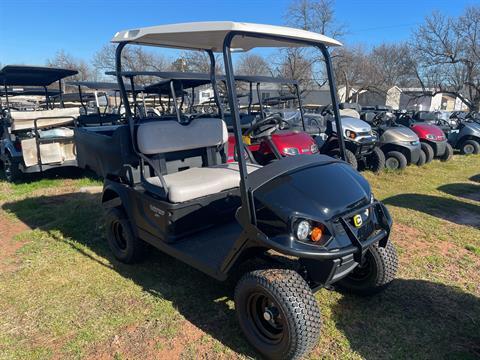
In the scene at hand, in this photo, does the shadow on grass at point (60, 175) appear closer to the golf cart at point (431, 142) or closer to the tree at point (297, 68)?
the golf cart at point (431, 142)

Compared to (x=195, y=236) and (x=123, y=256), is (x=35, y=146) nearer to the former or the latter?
(x=123, y=256)

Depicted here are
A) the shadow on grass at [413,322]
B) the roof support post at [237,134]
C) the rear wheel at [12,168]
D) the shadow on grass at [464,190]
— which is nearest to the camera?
the roof support post at [237,134]

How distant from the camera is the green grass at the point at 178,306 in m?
2.35

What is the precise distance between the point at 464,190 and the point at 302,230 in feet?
17.9

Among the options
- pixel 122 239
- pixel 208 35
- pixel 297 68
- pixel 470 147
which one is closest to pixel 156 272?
pixel 122 239

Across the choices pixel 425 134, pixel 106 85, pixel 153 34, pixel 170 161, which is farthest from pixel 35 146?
pixel 425 134

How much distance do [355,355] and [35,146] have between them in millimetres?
5613

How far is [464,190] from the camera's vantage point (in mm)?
6258

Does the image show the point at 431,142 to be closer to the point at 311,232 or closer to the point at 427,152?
the point at 427,152

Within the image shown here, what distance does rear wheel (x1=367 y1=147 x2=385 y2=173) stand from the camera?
721 cm

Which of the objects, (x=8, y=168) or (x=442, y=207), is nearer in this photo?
(x=442, y=207)

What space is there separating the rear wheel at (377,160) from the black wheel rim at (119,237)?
5301mm

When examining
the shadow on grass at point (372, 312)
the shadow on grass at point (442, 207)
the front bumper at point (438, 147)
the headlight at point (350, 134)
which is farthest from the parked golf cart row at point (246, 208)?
the front bumper at point (438, 147)

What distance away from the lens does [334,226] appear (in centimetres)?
207
